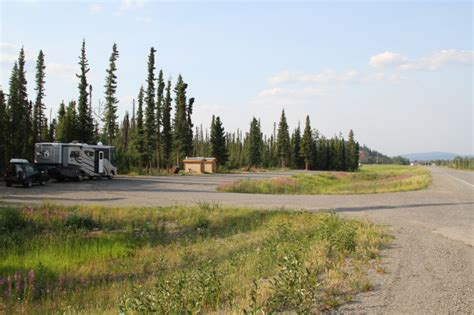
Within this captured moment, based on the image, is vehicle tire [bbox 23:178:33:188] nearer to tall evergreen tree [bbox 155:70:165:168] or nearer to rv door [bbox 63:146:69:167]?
rv door [bbox 63:146:69:167]

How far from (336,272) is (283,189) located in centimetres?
2459

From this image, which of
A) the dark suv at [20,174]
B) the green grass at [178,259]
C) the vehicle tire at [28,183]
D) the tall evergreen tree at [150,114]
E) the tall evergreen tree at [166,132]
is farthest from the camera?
the tall evergreen tree at [166,132]

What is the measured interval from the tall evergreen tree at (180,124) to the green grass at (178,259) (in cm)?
4807

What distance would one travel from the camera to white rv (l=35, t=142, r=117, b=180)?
101 ft

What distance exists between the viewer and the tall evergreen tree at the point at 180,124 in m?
65.4

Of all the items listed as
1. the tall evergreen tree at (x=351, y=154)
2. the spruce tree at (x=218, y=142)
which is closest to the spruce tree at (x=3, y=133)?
the spruce tree at (x=218, y=142)

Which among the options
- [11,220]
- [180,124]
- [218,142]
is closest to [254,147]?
[218,142]

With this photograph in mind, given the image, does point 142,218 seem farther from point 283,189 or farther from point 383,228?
point 283,189

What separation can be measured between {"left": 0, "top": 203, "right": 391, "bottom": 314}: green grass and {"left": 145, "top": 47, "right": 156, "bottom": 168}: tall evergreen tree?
38.2 m

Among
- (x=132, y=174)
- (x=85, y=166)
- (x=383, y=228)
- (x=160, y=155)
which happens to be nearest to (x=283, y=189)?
(x=85, y=166)

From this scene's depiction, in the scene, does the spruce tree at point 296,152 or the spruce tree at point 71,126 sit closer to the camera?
the spruce tree at point 71,126

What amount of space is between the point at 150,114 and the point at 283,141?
40.5m

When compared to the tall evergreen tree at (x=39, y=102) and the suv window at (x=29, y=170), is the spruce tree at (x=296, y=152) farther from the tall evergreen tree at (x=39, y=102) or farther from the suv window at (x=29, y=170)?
the suv window at (x=29, y=170)

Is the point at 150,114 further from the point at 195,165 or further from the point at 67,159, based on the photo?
the point at 67,159
